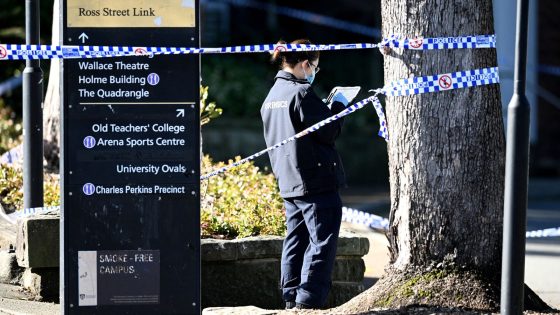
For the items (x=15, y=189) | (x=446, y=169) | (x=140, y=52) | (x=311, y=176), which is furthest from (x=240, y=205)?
(x=140, y=52)

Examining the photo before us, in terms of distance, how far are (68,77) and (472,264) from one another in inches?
103

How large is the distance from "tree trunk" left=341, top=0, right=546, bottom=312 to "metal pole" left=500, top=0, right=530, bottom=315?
0.86 m

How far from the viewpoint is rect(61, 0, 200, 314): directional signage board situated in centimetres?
581

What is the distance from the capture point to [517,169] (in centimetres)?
529

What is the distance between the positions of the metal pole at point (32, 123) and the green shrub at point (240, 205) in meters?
1.28

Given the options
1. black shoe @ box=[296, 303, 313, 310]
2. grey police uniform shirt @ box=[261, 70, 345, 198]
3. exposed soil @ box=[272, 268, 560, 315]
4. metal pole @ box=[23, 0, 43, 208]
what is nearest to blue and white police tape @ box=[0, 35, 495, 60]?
grey police uniform shirt @ box=[261, 70, 345, 198]

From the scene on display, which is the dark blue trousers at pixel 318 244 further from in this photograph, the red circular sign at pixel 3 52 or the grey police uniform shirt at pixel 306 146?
the red circular sign at pixel 3 52

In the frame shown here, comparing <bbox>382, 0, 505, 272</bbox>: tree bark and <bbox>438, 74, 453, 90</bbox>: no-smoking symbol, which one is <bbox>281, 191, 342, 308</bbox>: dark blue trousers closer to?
<bbox>382, 0, 505, 272</bbox>: tree bark

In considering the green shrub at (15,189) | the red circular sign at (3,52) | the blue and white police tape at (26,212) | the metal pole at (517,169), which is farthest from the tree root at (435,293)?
the green shrub at (15,189)

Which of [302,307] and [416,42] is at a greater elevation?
[416,42]

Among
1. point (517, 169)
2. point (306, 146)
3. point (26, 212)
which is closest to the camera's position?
point (517, 169)

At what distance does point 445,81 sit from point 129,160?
188cm

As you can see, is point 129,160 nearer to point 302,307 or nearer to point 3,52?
point 3,52

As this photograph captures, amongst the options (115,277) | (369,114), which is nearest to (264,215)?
(115,277)
